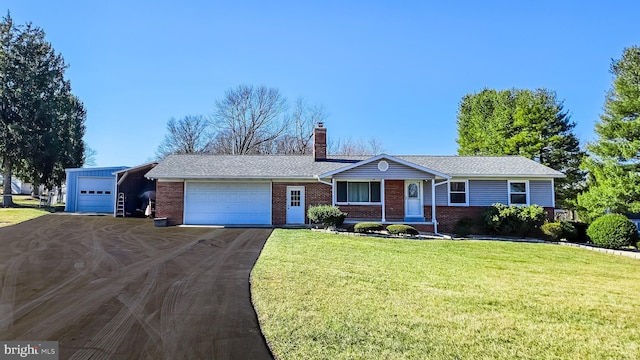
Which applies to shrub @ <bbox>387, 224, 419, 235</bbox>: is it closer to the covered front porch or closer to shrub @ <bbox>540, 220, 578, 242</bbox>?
the covered front porch

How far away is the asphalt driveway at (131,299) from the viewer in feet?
12.8

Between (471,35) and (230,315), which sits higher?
(471,35)

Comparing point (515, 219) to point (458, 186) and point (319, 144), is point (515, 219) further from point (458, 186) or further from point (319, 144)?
point (319, 144)

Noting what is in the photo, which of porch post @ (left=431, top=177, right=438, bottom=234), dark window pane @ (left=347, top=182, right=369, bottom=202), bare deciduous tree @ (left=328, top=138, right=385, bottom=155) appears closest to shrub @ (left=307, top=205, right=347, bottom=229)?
dark window pane @ (left=347, top=182, right=369, bottom=202)

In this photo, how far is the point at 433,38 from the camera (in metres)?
14.9

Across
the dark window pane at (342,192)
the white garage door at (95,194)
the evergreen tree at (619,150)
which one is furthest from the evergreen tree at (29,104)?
the evergreen tree at (619,150)

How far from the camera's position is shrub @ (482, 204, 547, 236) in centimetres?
1611

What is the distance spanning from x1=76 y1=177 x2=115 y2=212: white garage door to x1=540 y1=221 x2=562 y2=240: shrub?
25.5 metres

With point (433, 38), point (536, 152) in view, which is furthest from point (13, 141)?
point (536, 152)

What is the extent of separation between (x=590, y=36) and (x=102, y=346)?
1820 cm

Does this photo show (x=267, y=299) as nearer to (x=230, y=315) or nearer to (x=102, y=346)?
(x=230, y=315)

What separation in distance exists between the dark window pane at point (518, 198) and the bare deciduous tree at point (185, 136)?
33.0 metres

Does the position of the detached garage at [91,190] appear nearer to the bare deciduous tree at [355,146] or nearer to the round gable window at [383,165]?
the round gable window at [383,165]

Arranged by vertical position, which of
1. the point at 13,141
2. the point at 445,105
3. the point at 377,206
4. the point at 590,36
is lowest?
the point at 377,206
